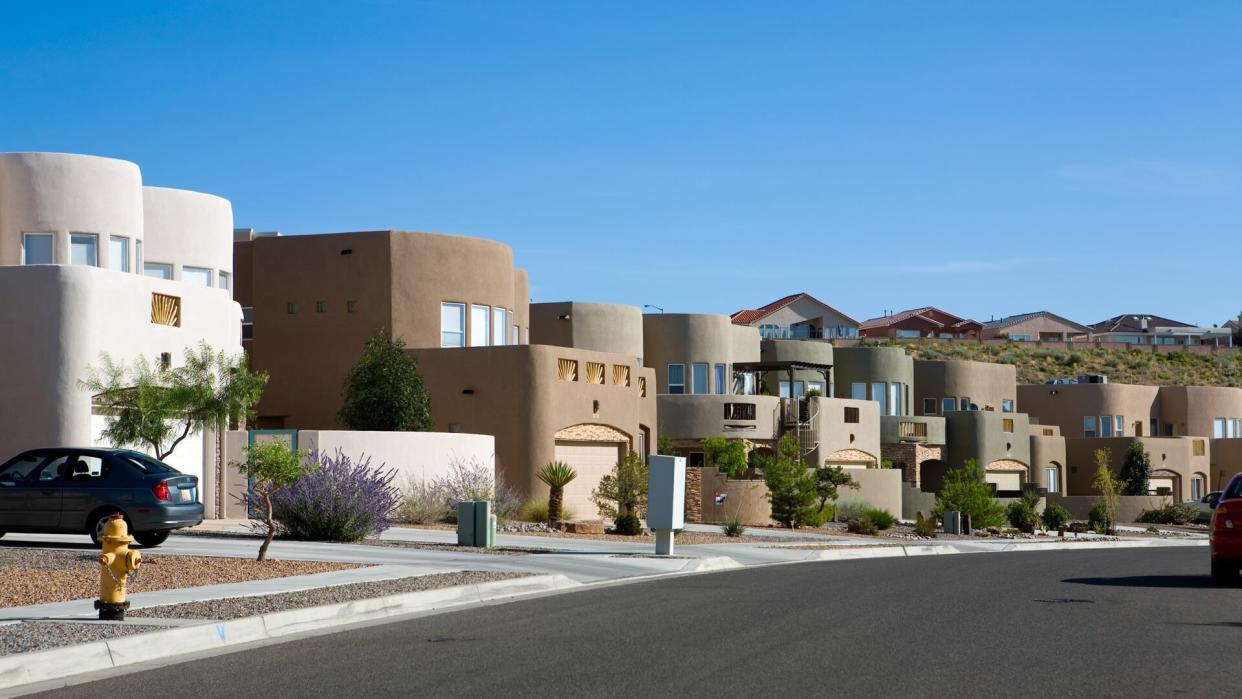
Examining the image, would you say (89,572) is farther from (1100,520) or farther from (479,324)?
(1100,520)

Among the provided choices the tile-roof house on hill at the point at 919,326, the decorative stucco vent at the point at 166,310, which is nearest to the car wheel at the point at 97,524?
the decorative stucco vent at the point at 166,310

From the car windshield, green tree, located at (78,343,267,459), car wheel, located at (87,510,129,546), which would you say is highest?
green tree, located at (78,343,267,459)

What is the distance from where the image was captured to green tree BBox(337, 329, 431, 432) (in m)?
39.0

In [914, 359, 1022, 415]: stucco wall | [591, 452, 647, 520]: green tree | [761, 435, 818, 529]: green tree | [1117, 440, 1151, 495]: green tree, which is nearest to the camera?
[591, 452, 647, 520]: green tree

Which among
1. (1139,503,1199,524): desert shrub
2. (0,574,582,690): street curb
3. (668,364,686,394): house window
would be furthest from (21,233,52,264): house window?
(1139,503,1199,524): desert shrub

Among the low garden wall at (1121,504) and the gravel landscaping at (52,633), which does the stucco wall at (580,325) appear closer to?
the low garden wall at (1121,504)

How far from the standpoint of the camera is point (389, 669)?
11.4m

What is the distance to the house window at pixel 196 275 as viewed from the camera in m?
37.7

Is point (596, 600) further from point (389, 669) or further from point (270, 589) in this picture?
point (389, 669)

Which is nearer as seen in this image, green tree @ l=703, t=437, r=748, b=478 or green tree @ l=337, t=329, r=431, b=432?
green tree @ l=337, t=329, r=431, b=432

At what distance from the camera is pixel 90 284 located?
2811cm

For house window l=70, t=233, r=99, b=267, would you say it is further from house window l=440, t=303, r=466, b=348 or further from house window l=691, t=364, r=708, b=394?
house window l=691, t=364, r=708, b=394

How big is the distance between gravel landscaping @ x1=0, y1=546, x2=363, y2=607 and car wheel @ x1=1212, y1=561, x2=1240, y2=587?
12.3 m

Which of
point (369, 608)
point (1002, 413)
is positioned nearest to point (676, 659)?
point (369, 608)
